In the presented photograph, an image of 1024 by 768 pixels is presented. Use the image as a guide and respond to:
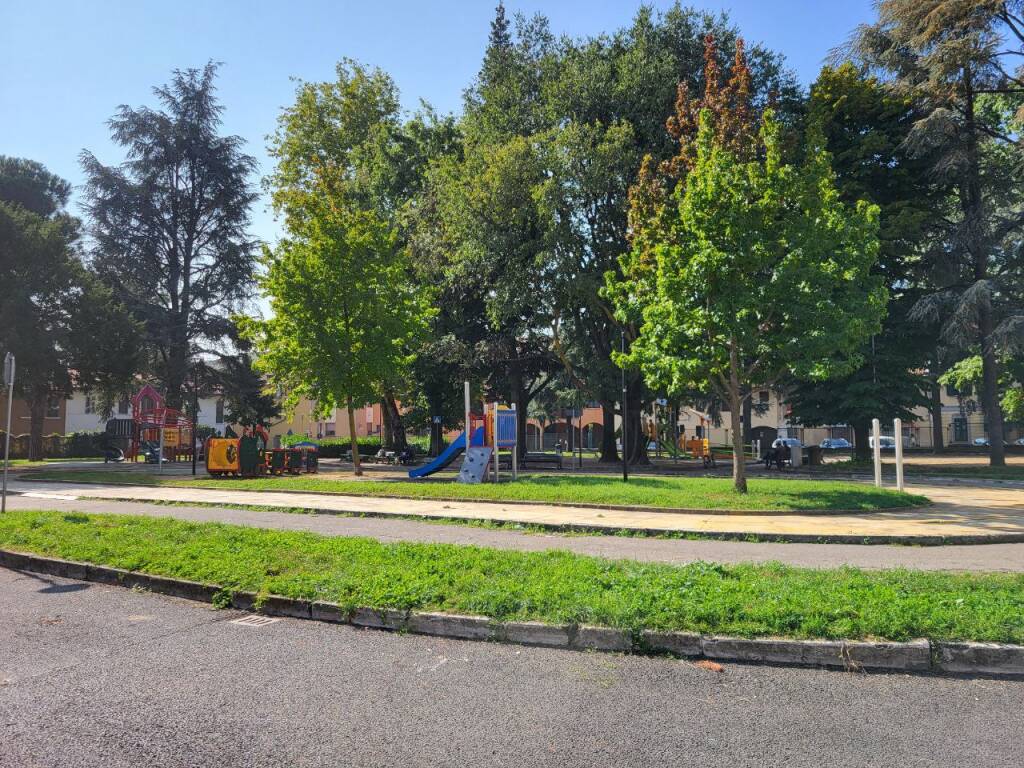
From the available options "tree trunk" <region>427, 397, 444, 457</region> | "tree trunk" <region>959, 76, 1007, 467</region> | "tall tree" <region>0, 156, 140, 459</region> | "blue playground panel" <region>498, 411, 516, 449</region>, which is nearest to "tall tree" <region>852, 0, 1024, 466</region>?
"tree trunk" <region>959, 76, 1007, 467</region>

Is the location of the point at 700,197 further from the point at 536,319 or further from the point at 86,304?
the point at 86,304

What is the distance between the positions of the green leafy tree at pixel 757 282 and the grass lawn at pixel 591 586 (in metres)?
8.88

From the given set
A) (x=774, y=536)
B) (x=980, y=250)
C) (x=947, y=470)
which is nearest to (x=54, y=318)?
(x=774, y=536)

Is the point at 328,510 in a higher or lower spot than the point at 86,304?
lower

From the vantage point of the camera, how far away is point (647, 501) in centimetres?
1535

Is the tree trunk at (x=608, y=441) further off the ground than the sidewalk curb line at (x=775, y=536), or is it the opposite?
the tree trunk at (x=608, y=441)

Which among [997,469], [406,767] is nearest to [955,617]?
[406,767]

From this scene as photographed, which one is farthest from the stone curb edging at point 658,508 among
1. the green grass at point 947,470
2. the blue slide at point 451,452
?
the green grass at point 947,470

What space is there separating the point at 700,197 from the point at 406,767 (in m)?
14.9

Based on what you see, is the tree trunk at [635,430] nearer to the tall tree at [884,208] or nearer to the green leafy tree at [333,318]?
the tall tree at [884,208]

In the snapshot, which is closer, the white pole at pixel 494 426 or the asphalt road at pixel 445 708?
the asphalt road at pixel 445 708

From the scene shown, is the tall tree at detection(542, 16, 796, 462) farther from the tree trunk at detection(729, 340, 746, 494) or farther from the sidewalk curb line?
the sidewalk curb line

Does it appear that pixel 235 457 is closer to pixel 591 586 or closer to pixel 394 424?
pixel 394 424

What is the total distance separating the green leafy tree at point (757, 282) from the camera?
1572 centimetres
